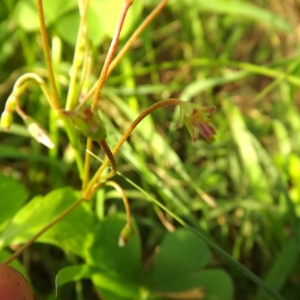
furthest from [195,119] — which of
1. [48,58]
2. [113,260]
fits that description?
[113,260]

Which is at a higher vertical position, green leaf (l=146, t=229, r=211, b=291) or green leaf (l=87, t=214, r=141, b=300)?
green leaf (l=87, t=214, r=141, b=300)

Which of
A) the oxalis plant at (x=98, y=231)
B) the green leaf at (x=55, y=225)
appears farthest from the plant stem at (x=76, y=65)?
the green leaf at (x=55, y=225)

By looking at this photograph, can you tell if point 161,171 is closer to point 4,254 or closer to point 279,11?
point 4,254

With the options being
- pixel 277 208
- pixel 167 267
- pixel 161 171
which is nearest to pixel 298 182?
pixel 277 208

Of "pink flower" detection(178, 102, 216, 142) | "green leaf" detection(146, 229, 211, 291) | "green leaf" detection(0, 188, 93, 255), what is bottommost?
"green leaf" detection(146, 229, 211, 291)

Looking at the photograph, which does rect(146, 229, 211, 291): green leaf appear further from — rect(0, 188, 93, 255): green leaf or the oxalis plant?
rect(0, 188, 93, 255): green leaf

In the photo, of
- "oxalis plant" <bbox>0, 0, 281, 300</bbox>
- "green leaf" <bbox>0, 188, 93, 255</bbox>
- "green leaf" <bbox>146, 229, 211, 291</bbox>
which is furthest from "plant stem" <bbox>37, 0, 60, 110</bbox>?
"green leaf" <bbox>146, 229, 211, 291</bbox>

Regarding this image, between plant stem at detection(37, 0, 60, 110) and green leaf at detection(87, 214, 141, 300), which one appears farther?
green leaf at detection(87, 214, 141, 300)

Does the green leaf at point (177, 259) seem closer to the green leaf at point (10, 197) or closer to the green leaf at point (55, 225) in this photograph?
the green leaf at point (55, 225)
